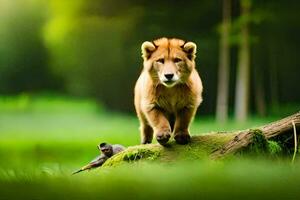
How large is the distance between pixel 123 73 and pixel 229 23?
1.52 feet

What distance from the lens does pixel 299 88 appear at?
3092mm

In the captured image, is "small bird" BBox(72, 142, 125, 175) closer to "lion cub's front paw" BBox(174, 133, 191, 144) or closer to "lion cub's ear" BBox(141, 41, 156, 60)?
"lion cub's front paw" BBox(174, 133, 191, 144)

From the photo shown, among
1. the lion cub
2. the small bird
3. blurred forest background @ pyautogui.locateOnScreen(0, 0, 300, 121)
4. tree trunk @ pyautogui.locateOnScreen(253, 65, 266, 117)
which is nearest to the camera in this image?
the lion cub

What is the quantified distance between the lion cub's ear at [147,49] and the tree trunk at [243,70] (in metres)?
0.49

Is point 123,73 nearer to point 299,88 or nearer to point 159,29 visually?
point 159,29

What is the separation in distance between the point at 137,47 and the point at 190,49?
1.18 feet

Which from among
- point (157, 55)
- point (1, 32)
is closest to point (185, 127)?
point (157, 55)

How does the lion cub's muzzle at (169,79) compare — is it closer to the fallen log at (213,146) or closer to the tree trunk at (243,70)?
the fallen log at (213,146)

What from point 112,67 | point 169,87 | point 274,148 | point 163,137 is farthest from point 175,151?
point 112,67

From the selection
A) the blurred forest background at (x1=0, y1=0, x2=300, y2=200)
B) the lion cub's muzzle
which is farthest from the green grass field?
the lion cub's muzzle

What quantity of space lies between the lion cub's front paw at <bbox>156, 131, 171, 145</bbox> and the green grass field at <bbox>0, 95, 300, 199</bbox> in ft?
0.34

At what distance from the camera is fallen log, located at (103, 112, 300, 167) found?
2.62m

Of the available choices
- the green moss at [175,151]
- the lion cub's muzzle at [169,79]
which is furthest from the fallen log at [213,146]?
the lion cub's muzzle at [169,79]

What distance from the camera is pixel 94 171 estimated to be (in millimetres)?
2725
